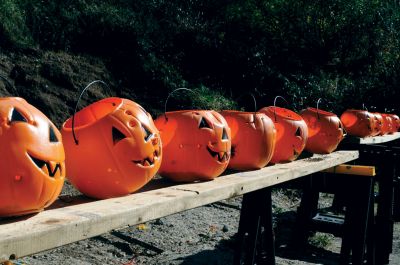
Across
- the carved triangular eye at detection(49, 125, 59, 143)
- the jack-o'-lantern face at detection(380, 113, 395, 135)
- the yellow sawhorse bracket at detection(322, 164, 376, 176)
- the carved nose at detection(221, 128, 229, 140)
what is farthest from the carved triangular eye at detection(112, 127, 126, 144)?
the jack-o'-lantern face at detection(380, 113, 395, 135)

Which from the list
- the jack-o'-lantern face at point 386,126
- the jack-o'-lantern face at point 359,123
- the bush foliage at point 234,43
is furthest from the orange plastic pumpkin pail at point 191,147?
the bush foliage at point 234,43

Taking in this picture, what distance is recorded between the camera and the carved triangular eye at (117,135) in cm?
235

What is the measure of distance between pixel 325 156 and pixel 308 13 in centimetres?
1243

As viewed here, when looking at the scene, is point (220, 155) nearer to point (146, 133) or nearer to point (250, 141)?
point (250, 141)

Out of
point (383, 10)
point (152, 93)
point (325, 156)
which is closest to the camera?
point (325, 156)

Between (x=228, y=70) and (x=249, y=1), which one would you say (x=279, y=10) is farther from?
(x=228, y=70)

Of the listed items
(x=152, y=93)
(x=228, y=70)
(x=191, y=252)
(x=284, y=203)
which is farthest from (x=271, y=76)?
(x=191, y=252)

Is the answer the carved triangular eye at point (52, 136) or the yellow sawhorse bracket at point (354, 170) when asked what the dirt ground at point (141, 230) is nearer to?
the yellow sawhorse bracket at point (354, 170)

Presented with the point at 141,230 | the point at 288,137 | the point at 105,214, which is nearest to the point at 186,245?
the point at 141,230

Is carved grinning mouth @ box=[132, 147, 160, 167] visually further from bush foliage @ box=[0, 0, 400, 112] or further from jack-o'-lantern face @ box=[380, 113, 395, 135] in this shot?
bush foliage @ box=[0, 0, 400, 112]

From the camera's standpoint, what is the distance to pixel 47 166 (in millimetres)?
1922

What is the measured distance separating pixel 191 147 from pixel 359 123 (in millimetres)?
4754

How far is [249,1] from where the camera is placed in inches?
673

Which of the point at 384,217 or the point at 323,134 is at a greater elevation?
the point at 323,134
